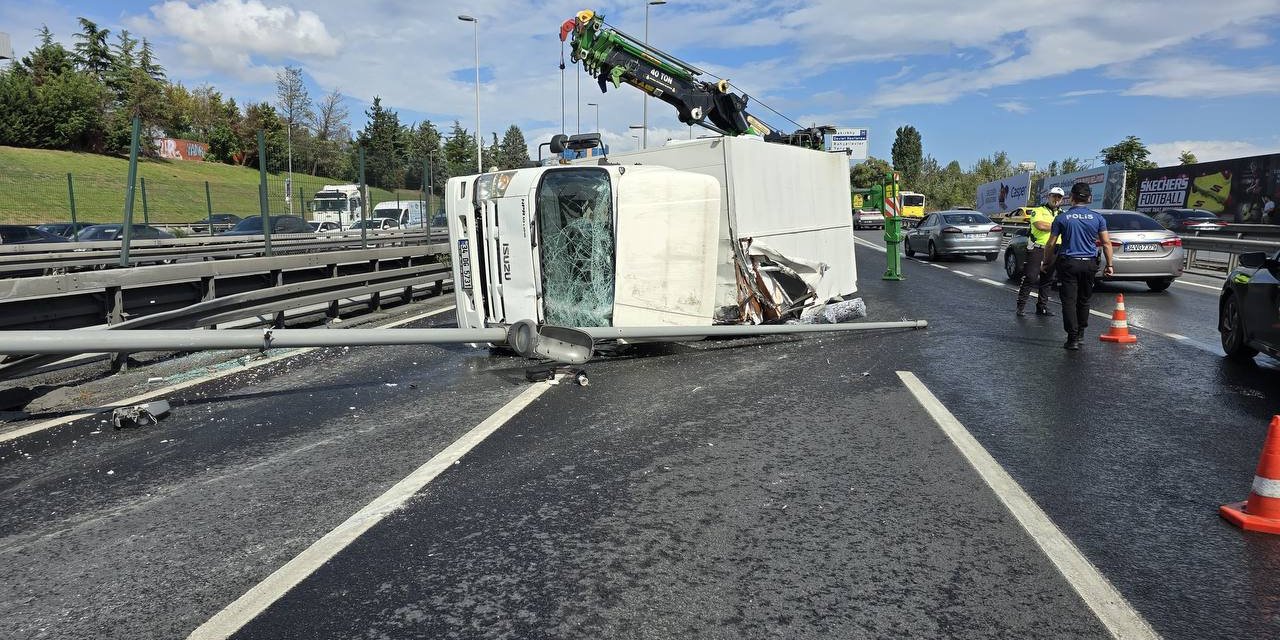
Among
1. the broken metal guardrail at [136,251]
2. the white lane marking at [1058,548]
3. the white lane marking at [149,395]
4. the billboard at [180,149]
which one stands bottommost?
the white lane marking at [1058,548]

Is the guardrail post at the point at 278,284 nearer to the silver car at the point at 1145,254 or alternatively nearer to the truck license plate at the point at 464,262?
the truck license plate at the point at 464,262

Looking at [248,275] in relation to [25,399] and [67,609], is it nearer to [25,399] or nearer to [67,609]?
[25,399]

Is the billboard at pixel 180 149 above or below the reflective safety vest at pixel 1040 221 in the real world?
above

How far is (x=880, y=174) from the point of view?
675 inches

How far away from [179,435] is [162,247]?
14.4 m

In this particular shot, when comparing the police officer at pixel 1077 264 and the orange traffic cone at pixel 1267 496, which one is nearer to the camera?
the orange traffic cone at pixel 1267 496

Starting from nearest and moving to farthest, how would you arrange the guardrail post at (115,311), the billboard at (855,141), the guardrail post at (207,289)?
the guardrail post at (115,311) → the guardrail post at (207,289) → the billboard at (855,141)

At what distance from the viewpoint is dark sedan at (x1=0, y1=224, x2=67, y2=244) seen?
1891 cm

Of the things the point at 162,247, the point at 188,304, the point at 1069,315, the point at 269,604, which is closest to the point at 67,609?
the point at 269,604

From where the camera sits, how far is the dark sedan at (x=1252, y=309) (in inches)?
269

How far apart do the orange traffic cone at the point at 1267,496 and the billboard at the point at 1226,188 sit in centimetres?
3654

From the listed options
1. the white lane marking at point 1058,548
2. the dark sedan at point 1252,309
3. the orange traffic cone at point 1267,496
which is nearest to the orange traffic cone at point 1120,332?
the dark sedan at point 1252,309

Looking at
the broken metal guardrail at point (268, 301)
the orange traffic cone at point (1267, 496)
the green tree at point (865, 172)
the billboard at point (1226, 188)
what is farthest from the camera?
the green tree at point (865, 172)

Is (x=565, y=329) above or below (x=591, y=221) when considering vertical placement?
below
